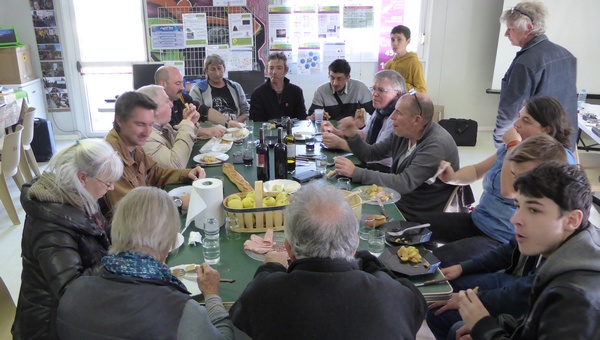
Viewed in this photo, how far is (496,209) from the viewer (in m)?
2.36

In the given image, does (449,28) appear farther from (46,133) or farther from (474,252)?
(46,133)

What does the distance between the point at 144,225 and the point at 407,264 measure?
0.98 metres

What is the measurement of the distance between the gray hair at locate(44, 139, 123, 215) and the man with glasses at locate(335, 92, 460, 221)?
1294 mm

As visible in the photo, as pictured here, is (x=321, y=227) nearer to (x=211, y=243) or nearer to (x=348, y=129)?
(x=211, y=243)

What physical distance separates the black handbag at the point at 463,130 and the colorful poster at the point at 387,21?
1205mm

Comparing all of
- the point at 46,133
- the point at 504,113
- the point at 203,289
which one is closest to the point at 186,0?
the point at 46,133

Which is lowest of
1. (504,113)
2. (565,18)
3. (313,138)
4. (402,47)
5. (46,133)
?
(46,133)

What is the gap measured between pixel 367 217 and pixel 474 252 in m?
0.64

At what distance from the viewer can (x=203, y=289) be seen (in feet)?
5.12

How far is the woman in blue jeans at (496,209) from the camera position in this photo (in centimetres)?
226

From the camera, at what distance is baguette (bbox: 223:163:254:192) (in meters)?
2.44

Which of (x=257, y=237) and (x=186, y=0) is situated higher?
(x=186, y=0)

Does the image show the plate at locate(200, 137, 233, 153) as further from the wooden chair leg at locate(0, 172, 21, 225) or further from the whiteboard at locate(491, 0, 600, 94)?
the whiteboard at locate(491, 0, 600, 94)

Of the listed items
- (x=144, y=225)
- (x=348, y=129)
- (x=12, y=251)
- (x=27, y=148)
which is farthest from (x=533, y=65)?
(x=27, y=148)
